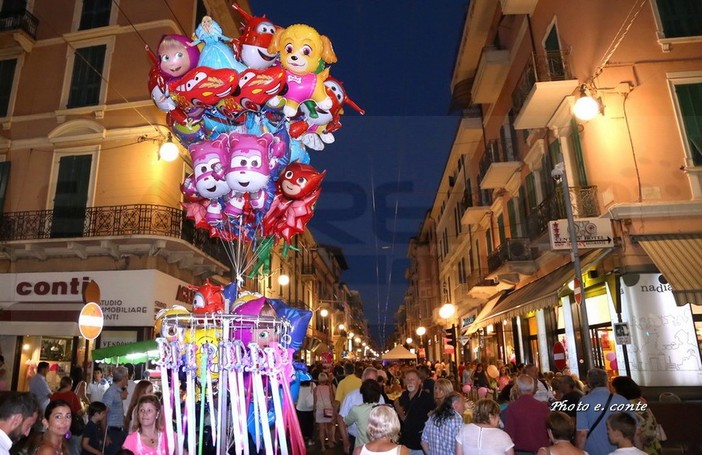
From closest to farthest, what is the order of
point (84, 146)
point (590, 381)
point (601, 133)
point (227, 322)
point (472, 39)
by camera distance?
1. point (227, 322)
2. point (590, 381)
3. point (601, 133)
4. point (84, 146)
5. point (472, 39)

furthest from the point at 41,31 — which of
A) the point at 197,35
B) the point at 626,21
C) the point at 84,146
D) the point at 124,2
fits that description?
the point at 626,21

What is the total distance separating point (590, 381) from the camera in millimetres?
5766

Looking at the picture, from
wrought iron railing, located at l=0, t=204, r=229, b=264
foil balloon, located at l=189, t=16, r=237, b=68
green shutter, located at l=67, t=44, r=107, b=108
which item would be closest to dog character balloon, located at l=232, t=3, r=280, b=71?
foil balloon, located at l=189, t=16, r=237, b=68

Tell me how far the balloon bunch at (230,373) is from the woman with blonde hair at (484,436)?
147 cm

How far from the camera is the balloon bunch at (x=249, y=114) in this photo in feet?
14.7

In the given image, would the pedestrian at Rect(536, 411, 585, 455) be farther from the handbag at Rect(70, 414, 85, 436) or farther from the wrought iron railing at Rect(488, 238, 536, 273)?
the wrought iron railing at Rect(488, 238, 536, 273)

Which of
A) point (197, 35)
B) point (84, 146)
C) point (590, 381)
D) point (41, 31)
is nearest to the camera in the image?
point (197, 35)

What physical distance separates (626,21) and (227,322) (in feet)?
35.7

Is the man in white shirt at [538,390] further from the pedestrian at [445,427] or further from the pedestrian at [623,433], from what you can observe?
the pedestrian at [623,433]

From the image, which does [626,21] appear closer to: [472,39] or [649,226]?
[649,226]

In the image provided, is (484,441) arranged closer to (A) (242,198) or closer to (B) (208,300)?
(B) (208,300)

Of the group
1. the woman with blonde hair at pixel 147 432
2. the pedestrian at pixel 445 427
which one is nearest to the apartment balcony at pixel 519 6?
the pedestrian at pixel 445 427

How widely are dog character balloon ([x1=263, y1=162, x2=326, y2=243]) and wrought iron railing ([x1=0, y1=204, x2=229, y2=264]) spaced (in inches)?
383

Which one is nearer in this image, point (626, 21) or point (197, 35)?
point (197, 35)
